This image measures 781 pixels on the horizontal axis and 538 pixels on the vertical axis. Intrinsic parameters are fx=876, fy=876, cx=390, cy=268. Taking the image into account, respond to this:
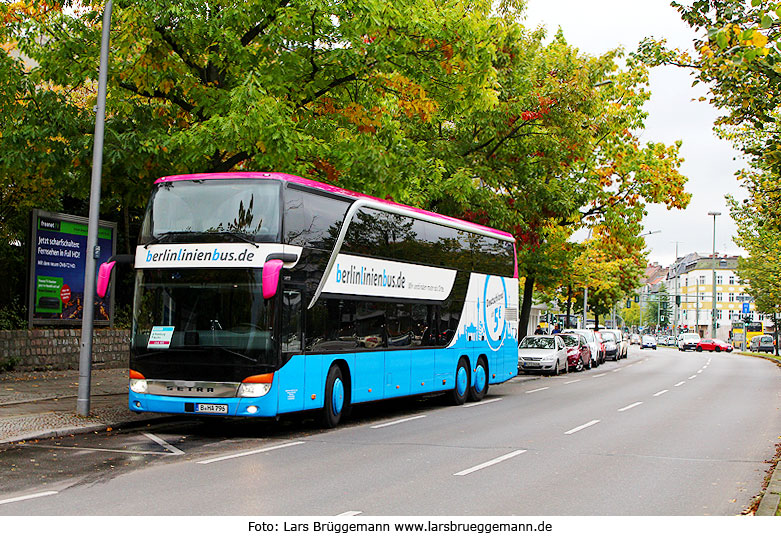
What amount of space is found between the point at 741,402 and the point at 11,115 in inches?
694

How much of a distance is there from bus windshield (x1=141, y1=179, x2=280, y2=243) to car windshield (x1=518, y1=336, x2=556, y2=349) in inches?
904

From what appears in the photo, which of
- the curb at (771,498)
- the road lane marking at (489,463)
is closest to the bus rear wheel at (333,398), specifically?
the road lane marking at (489,463)

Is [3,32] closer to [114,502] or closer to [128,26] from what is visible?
[128,26]

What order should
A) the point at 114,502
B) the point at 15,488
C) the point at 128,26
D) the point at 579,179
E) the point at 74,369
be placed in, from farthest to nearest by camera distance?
the point at 579,179 → the point at 74,369 → the point at 128,26 → the point at 15,488 → the point at 114,502

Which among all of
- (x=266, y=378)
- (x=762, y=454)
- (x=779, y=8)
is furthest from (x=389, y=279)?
(x=779, y=8)

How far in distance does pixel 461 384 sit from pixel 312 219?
25.0 feet

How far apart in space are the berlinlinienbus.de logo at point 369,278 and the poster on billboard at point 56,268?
9.98 metres

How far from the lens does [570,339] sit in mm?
38781

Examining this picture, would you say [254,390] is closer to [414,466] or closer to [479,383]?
[414,466]

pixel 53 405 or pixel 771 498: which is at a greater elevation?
pixel 771 498

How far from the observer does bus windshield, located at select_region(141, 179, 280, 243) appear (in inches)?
520

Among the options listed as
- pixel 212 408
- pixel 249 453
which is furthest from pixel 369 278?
pixel 249 453

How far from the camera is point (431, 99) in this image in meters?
18.9

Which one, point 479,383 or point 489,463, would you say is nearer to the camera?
point 489,463
